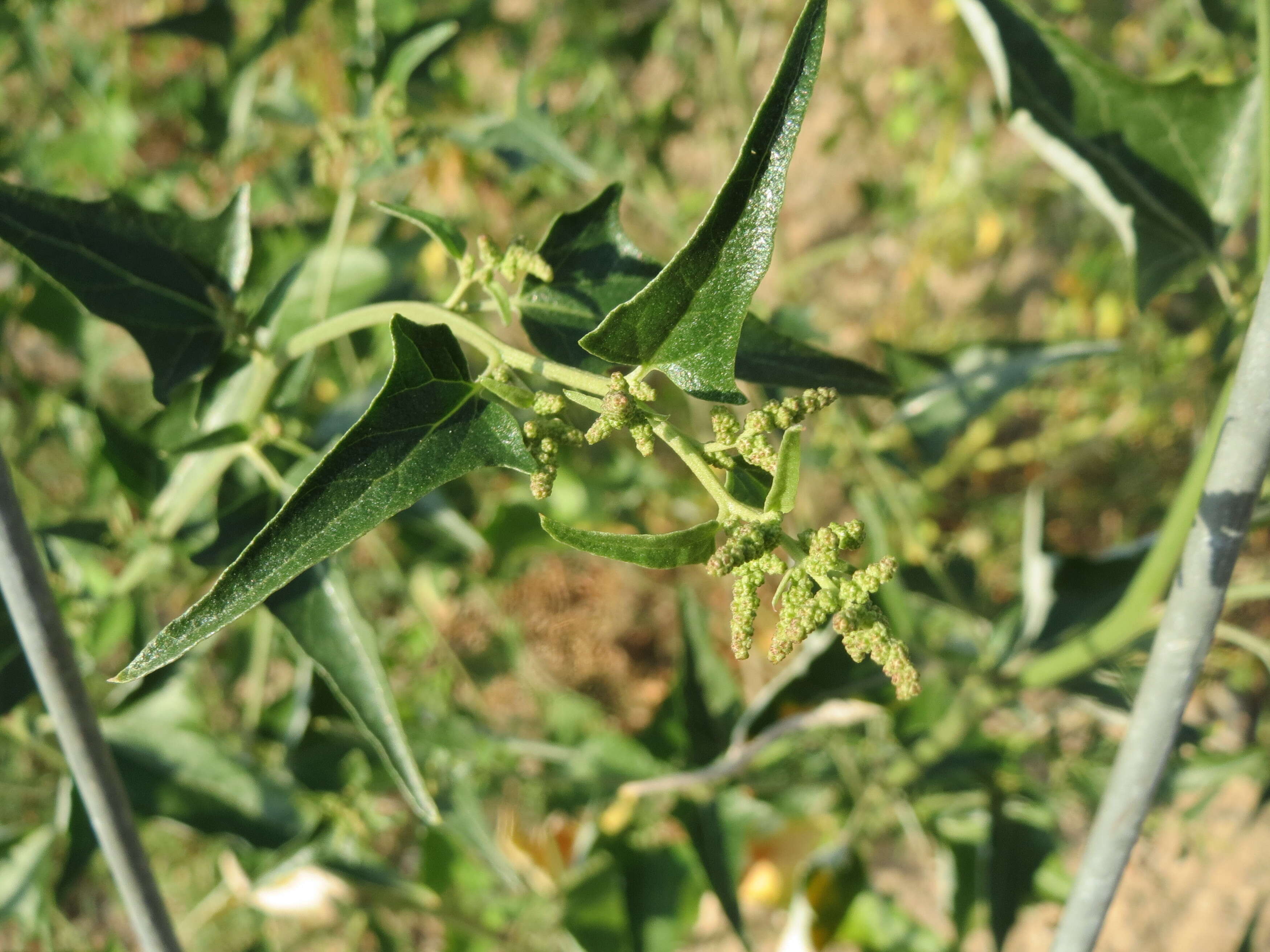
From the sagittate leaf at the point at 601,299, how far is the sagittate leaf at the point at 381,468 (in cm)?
7

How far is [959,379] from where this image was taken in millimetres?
848

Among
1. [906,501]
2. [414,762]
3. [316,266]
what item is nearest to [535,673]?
[906,501]

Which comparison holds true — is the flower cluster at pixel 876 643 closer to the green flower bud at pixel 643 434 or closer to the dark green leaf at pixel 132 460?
the green flower bud at pixel 643 434

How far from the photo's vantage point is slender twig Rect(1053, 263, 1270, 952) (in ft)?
1.43

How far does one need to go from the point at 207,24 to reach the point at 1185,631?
102 cm

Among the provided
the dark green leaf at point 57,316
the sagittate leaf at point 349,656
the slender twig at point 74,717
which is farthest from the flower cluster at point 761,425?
the dark green leaf at point 57,316

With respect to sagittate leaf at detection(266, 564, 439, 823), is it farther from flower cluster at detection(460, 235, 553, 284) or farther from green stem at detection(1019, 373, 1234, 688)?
green stem at detection(1019, 373, 1234, 688)

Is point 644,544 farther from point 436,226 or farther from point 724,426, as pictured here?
point 436,226

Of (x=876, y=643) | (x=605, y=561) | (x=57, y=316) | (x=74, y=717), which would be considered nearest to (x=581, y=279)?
(x=876, y=643)

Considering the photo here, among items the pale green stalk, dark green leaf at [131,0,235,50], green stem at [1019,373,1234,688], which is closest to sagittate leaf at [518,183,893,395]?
green stem at [1019,373,1234,688]

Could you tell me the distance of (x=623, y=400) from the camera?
0.35 m

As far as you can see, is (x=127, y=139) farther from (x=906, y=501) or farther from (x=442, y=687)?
(x=906, y=501)

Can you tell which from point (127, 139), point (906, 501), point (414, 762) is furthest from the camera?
point (906, 501)

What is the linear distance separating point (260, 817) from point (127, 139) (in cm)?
84
